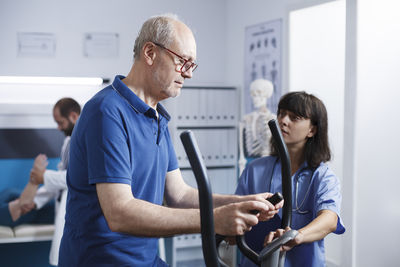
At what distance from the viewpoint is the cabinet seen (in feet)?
12.8

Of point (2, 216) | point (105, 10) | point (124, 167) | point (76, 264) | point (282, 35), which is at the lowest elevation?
point (2, 216)

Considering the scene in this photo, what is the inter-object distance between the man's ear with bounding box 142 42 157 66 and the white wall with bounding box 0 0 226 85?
8.07 feet

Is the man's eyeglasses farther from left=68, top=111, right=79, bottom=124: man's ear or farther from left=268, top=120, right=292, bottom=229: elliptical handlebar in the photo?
left=68, top=111, right=79, bottom=124: man's ear

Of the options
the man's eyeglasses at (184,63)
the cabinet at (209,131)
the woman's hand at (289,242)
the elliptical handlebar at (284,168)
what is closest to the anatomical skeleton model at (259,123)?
the cabinet at (209,131)

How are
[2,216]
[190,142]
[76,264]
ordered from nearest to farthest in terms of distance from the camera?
1. [190,142]
2. [76,264]
3. [2,216]

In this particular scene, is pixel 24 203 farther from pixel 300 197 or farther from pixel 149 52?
pixel 149 52

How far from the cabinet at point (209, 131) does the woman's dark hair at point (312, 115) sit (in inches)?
73.4

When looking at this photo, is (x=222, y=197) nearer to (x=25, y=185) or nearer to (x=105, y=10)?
(x=25, y=185)

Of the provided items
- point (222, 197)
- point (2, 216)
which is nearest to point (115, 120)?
point (222, 197)

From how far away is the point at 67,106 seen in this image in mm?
3453

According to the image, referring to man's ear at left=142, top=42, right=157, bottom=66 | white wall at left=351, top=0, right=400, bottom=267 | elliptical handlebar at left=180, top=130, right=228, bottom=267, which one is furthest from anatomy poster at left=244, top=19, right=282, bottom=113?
elliptical handlebar at left=180, top=130, right=228, bottom=267

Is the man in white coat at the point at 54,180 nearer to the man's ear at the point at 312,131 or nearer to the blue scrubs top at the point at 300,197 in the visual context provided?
the blue scrubs top at the point at 300,197

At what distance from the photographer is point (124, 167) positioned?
4.15 ft

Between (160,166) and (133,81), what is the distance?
0.84ft
